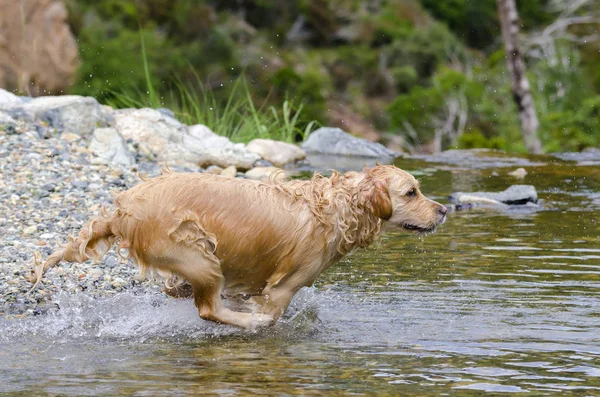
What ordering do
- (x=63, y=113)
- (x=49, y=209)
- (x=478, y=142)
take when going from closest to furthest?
(x=49, y=209), (x=63, y=113), (x=478, y=142)

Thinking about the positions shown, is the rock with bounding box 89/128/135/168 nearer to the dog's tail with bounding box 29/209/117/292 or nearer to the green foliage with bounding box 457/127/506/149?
the dog's tail with bounding box 29/209/117/292

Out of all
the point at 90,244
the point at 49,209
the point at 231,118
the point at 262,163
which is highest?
the point at 231,118

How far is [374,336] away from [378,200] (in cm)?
93

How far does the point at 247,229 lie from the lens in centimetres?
692

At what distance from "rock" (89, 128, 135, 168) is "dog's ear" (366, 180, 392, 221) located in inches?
226

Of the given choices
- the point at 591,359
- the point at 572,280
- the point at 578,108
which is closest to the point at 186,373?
the point at 591,359

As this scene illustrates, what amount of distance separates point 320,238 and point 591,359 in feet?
6.29

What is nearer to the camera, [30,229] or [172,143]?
[30,229]

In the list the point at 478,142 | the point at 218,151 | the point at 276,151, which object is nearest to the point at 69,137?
the point at 218,151

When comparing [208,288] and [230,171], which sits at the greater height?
[230,171]

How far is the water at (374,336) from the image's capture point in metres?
5.75

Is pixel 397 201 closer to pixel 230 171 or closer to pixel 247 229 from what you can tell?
pixel 247 229

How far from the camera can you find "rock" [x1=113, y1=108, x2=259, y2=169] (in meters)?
14.0

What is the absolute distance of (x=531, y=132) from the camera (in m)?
23.5
